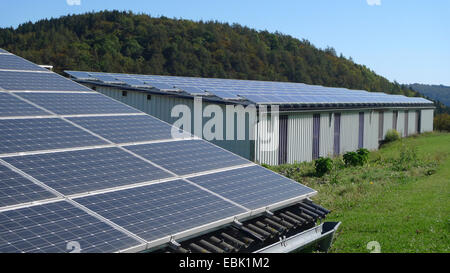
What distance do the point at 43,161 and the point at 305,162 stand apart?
704 inches

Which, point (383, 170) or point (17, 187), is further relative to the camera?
point (383, 170)

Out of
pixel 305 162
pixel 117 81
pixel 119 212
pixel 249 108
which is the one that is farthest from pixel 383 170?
pixel 119 212

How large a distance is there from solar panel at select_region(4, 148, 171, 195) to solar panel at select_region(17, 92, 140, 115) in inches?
90.1

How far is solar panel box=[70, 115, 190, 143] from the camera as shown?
889cm

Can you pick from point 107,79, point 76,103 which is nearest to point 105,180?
point 76,103

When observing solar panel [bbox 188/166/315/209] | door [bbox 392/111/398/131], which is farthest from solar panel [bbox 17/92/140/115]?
door [bbox 392/111/398/131]

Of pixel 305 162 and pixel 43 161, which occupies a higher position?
pixel 43 161

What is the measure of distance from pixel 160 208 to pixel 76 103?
16.6ft

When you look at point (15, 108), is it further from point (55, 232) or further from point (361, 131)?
point (361, 131)

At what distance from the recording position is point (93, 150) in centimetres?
783

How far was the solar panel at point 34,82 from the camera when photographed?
34.4ft

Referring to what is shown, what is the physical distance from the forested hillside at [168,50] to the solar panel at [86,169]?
59.8 meters
